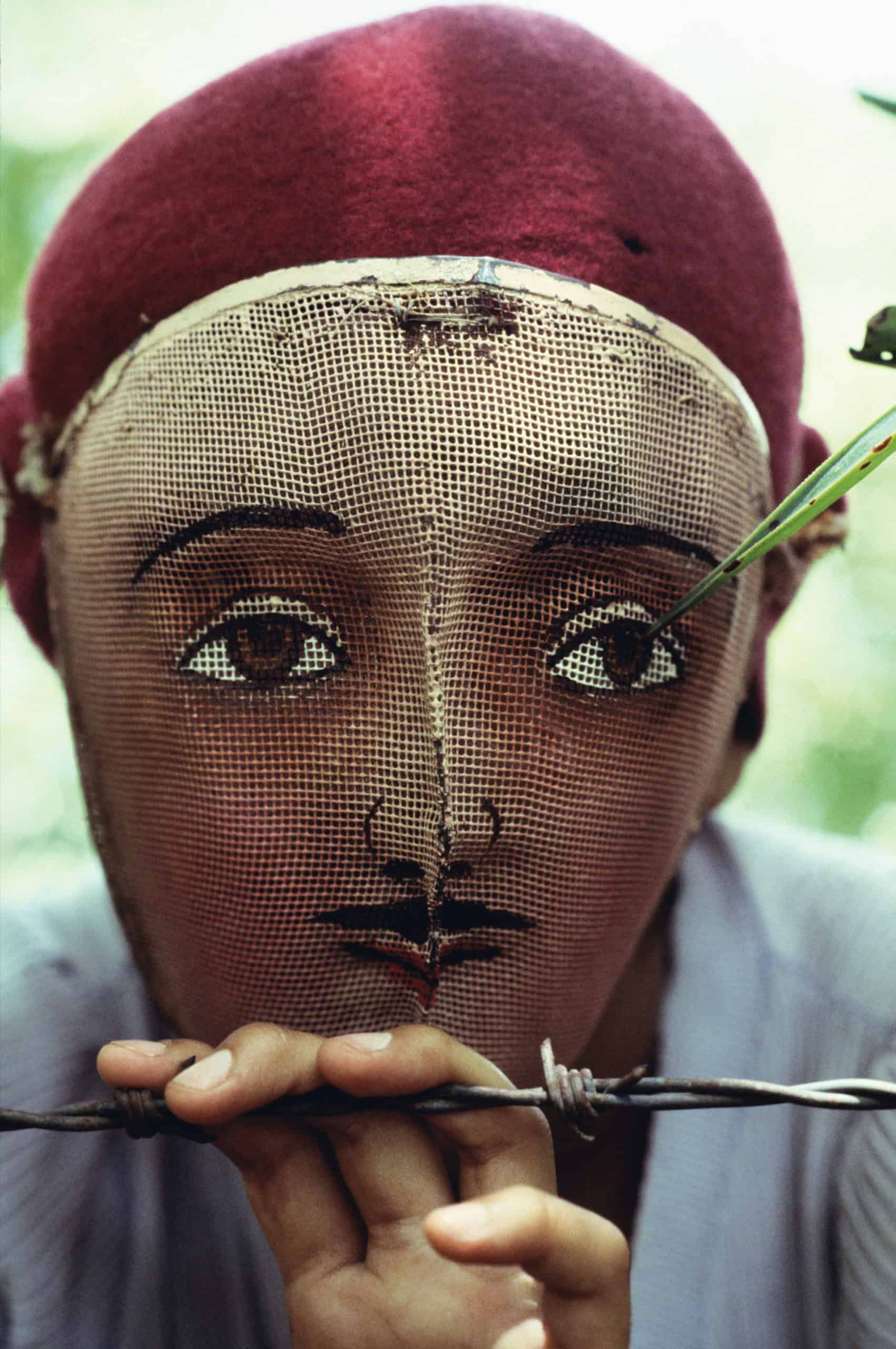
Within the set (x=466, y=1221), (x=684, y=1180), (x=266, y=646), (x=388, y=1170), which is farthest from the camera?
(x=684, y=1180)

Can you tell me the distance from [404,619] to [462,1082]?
0.25 m

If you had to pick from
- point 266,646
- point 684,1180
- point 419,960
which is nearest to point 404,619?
point 266,646

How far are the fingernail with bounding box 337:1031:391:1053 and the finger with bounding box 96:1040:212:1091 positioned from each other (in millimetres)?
72

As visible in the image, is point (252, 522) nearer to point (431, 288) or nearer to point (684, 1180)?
point (431, 288)

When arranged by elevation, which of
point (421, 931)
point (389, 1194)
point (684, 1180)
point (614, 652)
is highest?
point (614, 652)


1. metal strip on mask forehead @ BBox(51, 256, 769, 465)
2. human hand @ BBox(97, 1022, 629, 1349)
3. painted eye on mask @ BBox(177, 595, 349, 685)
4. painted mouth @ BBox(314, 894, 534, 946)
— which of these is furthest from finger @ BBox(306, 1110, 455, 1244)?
metal strip on mask forehead @ BBox(51, 256, 769, 465)

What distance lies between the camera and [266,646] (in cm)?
69

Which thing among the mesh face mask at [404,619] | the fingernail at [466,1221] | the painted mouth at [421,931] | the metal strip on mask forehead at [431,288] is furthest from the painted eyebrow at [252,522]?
the fingernail at [466,1221]

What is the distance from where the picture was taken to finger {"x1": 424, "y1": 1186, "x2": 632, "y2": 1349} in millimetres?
487

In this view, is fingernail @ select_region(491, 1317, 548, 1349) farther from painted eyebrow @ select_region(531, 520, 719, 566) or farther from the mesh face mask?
painted eyebrow @ select_region(531, 520, 719, 566)

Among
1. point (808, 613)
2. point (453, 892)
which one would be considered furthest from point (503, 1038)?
point (808, 613)

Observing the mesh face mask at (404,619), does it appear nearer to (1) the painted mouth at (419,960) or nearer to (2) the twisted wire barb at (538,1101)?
(1) the painted mouth at (419,960)

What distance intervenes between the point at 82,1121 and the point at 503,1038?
0.28 m

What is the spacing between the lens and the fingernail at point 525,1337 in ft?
1.80
